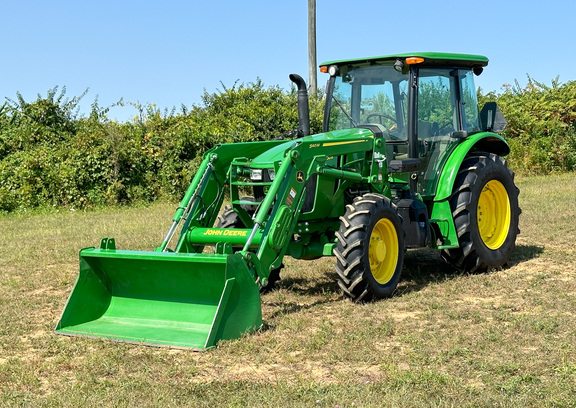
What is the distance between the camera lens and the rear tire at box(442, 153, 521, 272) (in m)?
8.48

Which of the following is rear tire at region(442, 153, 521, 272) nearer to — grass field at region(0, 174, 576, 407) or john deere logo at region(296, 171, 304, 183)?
grass field at region(0, 174, 576, 407)

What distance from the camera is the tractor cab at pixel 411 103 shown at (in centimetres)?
836

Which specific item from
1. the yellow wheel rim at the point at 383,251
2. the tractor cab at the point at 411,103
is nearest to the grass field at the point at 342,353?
the yellow wheel rim at the point at 383,251

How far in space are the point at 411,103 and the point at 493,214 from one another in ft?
6.44

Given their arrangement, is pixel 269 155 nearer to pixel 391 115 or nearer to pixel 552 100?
pixel 391 115

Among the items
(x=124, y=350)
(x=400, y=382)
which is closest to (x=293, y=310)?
(x=124, y=350)

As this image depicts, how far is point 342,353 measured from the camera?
5.82m

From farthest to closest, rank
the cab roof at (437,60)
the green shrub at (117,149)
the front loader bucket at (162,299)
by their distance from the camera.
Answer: the green shrub at (117,149)
the cab roof at (437,60)
the front loader bucket at (162,299)

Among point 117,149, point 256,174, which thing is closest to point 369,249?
point 256,174

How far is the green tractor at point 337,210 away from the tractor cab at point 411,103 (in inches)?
0.6

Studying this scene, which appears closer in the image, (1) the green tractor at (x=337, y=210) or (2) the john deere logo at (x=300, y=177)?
(1) the green tractor at (x=337, y=210)

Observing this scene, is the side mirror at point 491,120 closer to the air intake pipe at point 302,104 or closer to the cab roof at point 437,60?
the cab roof at point 437,60

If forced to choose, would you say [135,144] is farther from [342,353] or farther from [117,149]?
[342,353]

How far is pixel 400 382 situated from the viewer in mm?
5129
